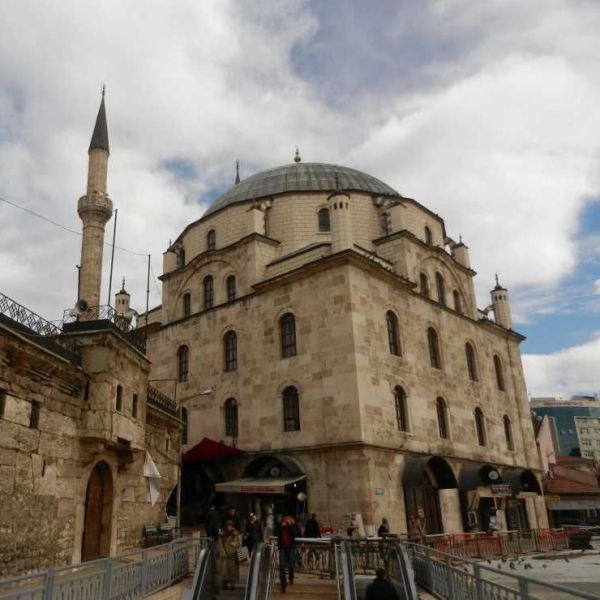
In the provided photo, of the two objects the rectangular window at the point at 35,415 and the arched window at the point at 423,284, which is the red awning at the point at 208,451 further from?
the rectangular window at the point at 35,415

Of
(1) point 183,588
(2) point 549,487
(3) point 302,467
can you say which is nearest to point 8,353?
(1) point 183,588

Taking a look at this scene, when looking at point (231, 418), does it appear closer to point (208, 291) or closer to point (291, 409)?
point (291, 409)

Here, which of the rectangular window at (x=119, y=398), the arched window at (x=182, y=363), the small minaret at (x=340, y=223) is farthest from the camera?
the arched window at (x=182, y=363)

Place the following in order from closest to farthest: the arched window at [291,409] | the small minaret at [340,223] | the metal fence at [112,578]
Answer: the metal fence at [112,578]
the arched window at [291,409]
the small minaret at [340,223]

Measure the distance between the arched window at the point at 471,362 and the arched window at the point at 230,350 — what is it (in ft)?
34.4

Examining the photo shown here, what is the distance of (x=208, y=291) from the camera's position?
2662 centimetres

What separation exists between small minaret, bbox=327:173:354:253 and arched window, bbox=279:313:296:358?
10.2ft

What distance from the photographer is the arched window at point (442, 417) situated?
2295 centimetres

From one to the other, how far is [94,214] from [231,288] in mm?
7936

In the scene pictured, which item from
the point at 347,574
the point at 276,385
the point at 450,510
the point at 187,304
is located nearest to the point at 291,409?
the point at 276,385

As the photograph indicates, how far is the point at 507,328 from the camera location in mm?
29844

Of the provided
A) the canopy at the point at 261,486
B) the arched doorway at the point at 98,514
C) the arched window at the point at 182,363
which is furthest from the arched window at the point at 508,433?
the arched doorway at the point at 98,514

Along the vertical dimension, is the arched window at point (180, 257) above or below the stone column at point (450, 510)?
above

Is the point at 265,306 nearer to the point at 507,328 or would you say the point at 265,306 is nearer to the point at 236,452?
the point at 236,452
